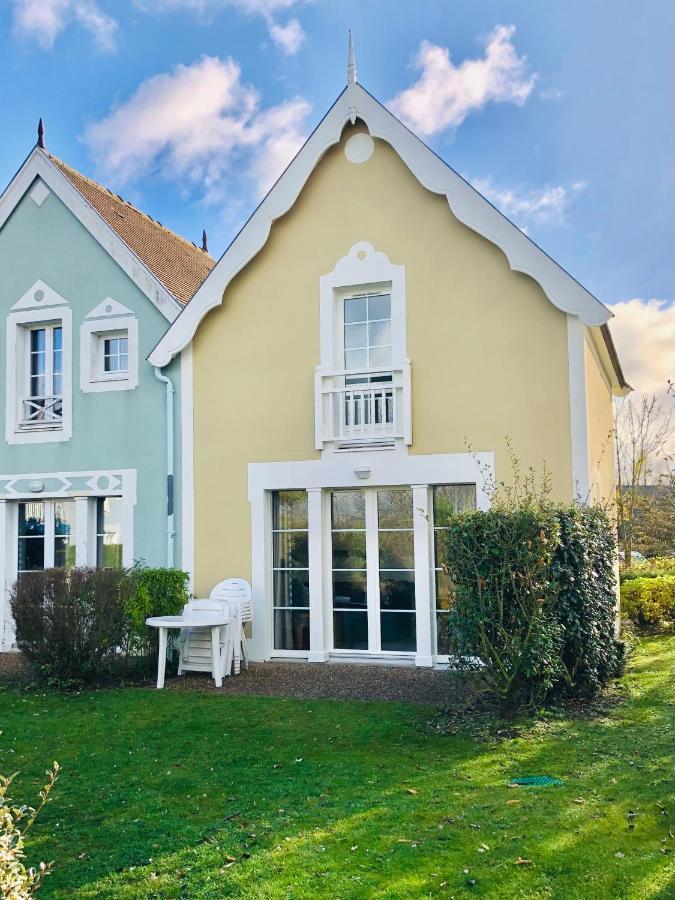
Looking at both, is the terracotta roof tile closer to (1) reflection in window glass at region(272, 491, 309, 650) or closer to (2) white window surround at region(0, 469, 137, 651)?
(2) white window surround at region(0, 469, 137, 651)

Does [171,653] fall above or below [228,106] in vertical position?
below

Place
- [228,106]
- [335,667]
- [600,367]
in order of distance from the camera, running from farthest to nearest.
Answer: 1. [600,367]
2. [335,667]
3. [228,106]

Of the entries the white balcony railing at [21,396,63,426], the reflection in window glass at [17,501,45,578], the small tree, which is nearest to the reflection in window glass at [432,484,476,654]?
the white balcony railing at [21,396,63,426]

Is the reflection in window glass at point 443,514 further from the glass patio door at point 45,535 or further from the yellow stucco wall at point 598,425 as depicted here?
the glass patio door at point 45,535

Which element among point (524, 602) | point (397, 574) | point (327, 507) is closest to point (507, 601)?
point (524, 602)

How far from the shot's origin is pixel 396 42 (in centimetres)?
899

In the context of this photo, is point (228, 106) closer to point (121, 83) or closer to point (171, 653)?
point (121, 83)

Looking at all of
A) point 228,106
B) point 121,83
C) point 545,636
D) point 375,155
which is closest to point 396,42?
point 375,155

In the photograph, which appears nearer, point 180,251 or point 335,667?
point 335,667

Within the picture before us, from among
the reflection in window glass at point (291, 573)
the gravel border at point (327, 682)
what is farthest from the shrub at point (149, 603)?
the reflection in window glass at point (291, 573)

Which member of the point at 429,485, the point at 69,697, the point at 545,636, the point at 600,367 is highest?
the point at 600,367

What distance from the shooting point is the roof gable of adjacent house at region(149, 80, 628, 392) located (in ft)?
34.0

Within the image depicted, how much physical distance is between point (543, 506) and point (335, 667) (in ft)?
13.8

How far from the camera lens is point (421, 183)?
1123 centimetres
